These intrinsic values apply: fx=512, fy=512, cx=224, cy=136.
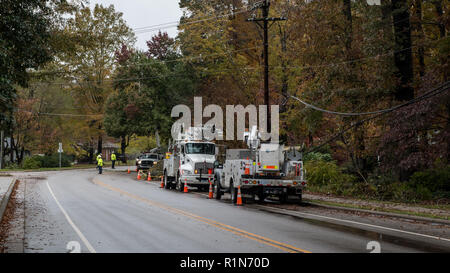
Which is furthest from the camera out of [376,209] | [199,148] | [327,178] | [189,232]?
[199,148]

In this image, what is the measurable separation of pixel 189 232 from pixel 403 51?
1543cm

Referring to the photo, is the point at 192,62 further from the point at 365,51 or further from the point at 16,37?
the point at 16,37

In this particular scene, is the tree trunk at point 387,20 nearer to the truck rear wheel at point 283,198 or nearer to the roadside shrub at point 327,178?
the roadside shrub at point 327,178

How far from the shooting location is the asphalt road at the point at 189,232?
10.5m

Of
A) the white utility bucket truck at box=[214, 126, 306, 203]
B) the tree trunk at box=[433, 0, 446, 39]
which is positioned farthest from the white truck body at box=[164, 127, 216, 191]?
the tree trunk at box=[433, 0, 446, 39]

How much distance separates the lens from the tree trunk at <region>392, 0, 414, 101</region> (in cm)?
2327

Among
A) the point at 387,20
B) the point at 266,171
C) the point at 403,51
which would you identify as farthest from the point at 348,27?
the point at 266,171

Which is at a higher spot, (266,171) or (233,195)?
(266,171)

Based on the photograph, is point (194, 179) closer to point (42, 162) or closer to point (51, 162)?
point (42, 162)

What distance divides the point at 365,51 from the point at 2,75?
53.6 feet

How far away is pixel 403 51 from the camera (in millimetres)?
23297

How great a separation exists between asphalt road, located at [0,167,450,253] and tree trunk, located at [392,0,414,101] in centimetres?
948

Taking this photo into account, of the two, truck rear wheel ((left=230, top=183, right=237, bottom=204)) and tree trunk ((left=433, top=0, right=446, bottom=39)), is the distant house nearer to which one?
truck rear wheel ((left=230, top=183, right=237, bottom=204))

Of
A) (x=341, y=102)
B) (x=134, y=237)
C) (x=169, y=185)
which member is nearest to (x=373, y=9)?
(x=341, y=102)
